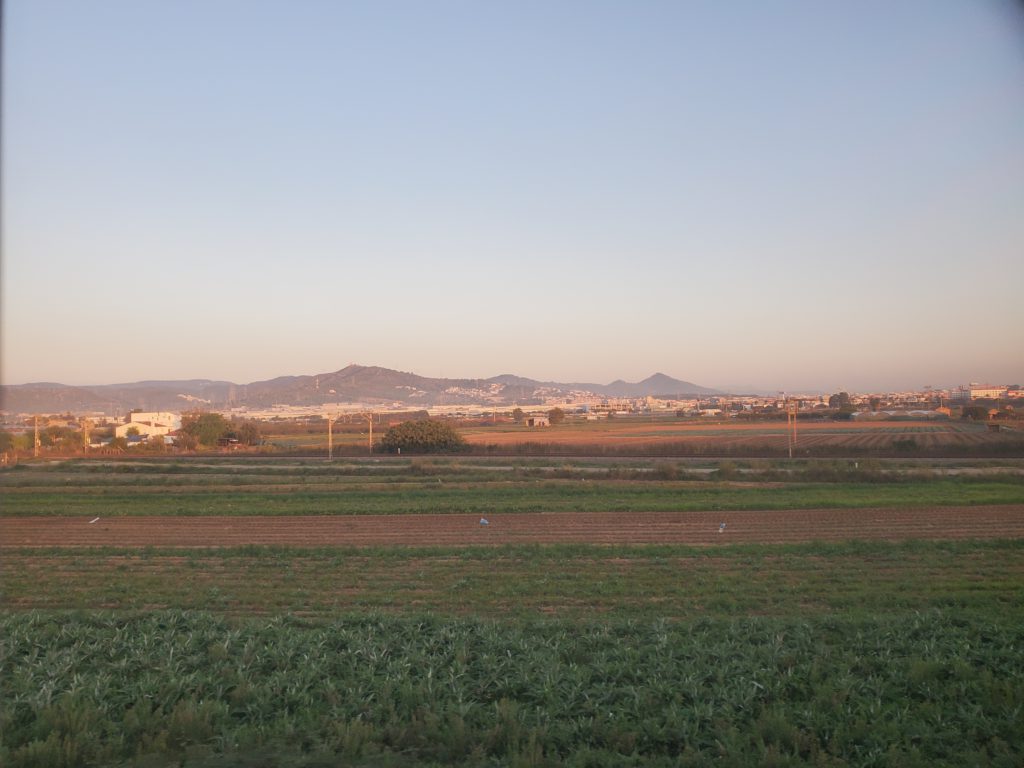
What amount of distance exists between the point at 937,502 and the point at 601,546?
1568 centimetres

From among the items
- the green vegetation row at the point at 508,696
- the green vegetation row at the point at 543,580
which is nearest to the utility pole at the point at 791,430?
the green vegetation row at the point at 543,580

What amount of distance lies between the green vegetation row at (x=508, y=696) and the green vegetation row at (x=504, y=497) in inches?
711

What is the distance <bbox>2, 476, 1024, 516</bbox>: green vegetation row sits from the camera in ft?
83.9

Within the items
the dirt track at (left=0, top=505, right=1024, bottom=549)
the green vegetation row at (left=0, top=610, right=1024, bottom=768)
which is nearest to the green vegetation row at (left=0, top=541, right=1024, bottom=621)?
the dirt track at (left=0, top=505, right=1024, bottom=549)

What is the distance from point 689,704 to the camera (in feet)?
18.2

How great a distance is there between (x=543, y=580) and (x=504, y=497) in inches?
619

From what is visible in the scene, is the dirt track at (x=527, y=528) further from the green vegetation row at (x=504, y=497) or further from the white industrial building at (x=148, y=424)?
the white industrial building at (x=148, y=424)

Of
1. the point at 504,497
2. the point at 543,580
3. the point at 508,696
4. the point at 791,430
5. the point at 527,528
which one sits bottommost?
the point at 504,497

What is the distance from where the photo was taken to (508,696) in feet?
19.2

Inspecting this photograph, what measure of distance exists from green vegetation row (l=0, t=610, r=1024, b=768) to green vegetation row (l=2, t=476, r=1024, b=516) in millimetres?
18047

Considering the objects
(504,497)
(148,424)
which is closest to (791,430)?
(504,497)

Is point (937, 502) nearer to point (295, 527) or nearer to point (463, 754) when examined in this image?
point (295, 527)

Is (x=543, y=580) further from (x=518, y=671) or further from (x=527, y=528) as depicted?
(x=527, y=528)

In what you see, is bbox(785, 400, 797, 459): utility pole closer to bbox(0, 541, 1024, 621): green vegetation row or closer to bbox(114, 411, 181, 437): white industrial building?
bbox(0, 541, 1024, 621): green vegetation row
